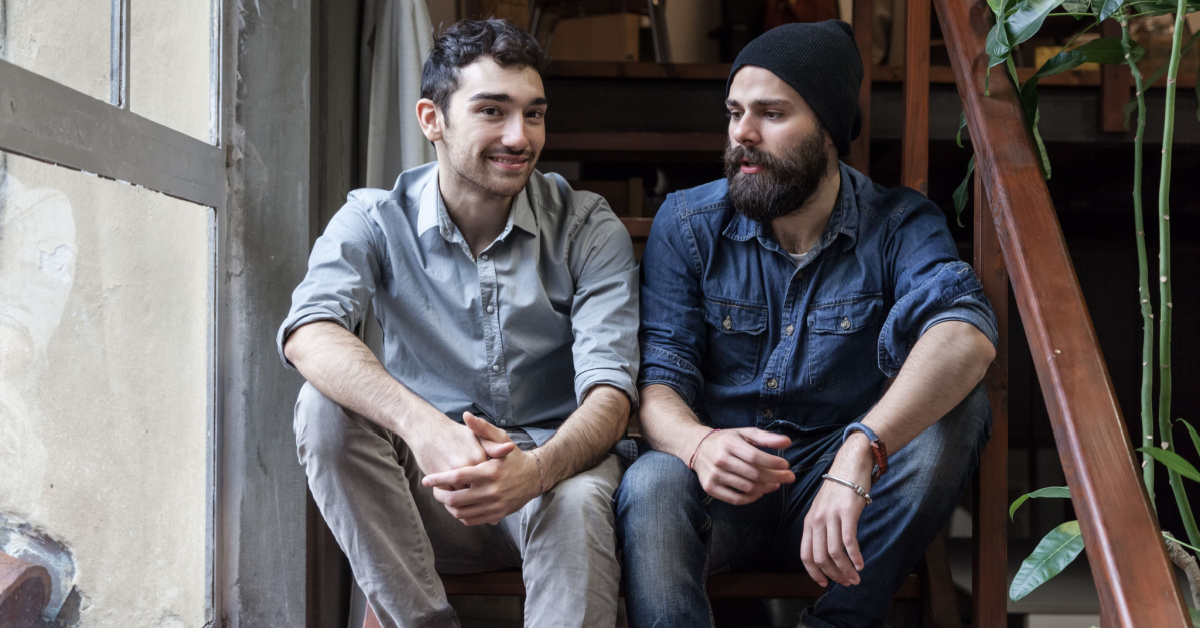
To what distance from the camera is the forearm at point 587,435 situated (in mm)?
1360

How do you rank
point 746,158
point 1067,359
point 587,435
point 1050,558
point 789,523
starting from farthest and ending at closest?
point 746,158 → point 789,523 → point 587,435 → point 1050,558 → point 1067,359

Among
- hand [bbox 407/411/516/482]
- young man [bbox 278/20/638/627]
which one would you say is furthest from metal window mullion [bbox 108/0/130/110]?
hand [bbox 407/411/516/482]

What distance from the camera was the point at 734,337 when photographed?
163cm

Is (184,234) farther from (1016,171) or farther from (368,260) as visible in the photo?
(1016,171)

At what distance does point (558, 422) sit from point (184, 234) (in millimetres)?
755

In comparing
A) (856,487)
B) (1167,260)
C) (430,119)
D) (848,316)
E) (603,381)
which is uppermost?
(430,119)

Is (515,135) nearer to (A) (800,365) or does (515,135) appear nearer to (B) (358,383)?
(B) (358,383)

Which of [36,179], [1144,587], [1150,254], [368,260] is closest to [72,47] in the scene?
[36,179]

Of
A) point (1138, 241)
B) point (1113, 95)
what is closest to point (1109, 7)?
point (1138, 241)

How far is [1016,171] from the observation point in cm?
120

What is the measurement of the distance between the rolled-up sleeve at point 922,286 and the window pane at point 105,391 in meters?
1.24

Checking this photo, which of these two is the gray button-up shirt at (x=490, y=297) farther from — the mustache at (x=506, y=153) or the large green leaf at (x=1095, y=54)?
the large green leaf at (x=1095, y=54)

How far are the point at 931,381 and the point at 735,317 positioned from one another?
37 cm

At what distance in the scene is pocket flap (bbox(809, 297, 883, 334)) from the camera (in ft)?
5.16
